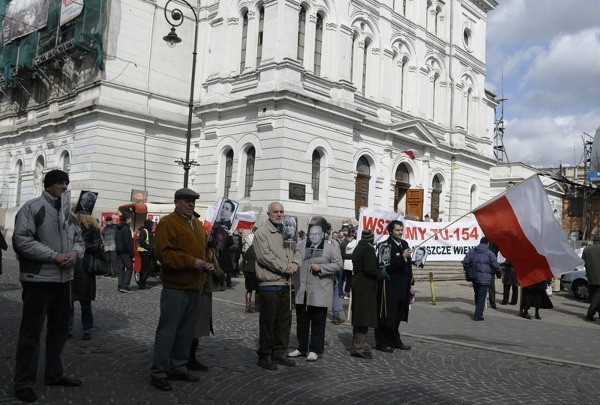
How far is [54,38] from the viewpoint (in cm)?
2955

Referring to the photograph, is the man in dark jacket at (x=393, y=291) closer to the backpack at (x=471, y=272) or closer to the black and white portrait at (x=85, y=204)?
the backpack at (x=471, y=272)

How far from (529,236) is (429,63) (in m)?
25.8

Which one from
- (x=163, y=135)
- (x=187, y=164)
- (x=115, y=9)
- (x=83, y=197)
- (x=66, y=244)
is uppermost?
(x=115, y=9)

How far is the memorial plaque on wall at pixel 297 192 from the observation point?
22.6 meters

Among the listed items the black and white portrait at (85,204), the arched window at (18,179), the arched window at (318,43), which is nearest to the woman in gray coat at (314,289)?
the black and white portrait at (85,204)

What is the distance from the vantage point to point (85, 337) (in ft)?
26.8

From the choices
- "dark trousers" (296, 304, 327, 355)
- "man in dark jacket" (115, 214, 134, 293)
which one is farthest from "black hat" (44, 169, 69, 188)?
"man in dark jacket" (115, 214, 134, 293)

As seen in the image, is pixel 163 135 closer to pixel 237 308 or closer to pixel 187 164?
pixel 187 164

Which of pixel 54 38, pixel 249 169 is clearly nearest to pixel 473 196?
pixel 249 169

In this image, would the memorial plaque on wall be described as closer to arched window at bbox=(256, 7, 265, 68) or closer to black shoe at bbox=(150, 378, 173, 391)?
arched window at bbox=(256, 7, 265, 68)

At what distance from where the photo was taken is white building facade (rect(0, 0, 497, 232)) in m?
23.2

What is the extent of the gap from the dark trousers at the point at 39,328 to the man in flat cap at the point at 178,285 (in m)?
0.98

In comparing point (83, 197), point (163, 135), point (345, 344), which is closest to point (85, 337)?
point (83, 197)

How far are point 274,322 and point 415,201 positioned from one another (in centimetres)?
2336
